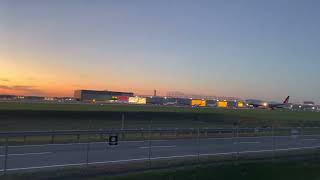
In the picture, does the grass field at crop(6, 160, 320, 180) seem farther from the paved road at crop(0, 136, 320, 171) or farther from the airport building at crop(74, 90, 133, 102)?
the airport building at crop(74, 90, 133, 102)

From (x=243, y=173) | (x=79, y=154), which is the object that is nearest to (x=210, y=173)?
(x=243, y=173)

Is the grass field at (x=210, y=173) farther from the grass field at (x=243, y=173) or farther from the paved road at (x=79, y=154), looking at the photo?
the paved road at (x=79, y=154)

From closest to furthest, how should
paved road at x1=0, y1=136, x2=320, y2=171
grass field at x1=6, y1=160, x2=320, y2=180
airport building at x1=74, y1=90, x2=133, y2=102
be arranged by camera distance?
grass field at x1=6, y1=160, x2=320, y2=180 < paved road at x1=0, y1=136, x2=320, y2=171 < airport building at x1=74, y1=90, x2=133, y2=102

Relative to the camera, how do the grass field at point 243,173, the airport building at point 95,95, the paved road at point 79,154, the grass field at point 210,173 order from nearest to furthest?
the grass field at point 210,173 → the grass field at point 243,173 → the paved road at point 79,154 → the airport building at point 95,95

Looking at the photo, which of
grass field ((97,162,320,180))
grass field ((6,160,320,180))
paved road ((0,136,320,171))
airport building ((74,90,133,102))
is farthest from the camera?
airport building ((74,90,133,102))

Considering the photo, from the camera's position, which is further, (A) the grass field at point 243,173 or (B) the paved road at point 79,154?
(B) the paved road at point 79,154

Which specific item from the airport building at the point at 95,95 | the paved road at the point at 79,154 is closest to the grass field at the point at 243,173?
the paved road at the point at 79,154

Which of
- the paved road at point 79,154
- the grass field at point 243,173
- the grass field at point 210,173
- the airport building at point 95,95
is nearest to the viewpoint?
the grass field at point 210,173

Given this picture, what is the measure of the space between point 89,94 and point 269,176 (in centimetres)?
16424

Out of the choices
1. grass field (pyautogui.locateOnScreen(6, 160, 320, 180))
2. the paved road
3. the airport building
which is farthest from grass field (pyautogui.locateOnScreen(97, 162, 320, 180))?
the airport building

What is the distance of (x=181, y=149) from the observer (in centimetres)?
2550

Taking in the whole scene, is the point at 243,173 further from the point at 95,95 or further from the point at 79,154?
the point at 95,95

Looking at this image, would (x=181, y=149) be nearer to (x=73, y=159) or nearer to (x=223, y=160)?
(x=223, y=160)

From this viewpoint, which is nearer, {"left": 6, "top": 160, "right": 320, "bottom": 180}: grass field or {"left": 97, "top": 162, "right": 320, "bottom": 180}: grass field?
{"left": 6, "top": 160, "right": 320, "bottom": 180}: grass field
